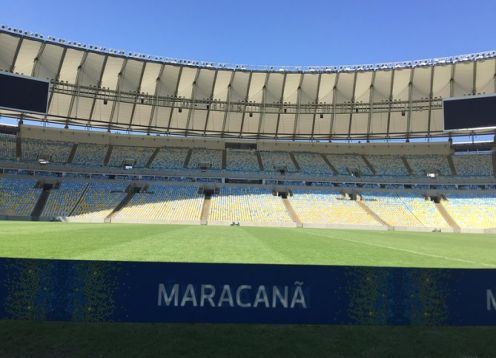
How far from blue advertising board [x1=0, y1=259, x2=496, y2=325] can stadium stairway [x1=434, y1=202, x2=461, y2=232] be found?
4041 cm

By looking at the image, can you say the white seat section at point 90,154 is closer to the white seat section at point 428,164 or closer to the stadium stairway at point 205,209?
the stadium stairway at point 205,209

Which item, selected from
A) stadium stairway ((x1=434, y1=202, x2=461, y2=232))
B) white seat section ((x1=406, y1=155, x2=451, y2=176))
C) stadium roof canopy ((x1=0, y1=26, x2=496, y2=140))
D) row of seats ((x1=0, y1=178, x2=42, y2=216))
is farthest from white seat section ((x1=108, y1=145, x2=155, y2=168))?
stadium stairway ((x1=434, y1=202, x2=461, y2=232))

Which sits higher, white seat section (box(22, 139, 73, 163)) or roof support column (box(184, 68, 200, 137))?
roof support column (box(184, 68, 200, 137))

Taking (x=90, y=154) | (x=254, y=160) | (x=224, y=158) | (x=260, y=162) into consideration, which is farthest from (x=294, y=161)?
(x=90, y=154)

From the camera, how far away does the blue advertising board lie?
434cm

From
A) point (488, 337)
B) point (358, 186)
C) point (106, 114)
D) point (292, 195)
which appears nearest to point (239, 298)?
point (488, 337)

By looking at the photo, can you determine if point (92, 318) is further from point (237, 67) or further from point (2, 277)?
point (237, 67)

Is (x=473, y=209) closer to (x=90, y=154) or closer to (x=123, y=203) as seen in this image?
(x=123, y=203)

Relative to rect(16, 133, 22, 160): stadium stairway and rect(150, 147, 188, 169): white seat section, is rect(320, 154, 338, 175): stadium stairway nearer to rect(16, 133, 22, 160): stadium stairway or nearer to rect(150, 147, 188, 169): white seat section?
rect(150, 147, 188, 169): white seat section

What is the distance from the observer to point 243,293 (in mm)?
4414

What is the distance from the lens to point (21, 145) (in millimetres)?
46906

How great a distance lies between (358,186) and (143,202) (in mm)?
26523

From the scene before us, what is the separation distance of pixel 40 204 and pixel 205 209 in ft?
56.4

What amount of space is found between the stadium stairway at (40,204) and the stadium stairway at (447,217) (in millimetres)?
42653
